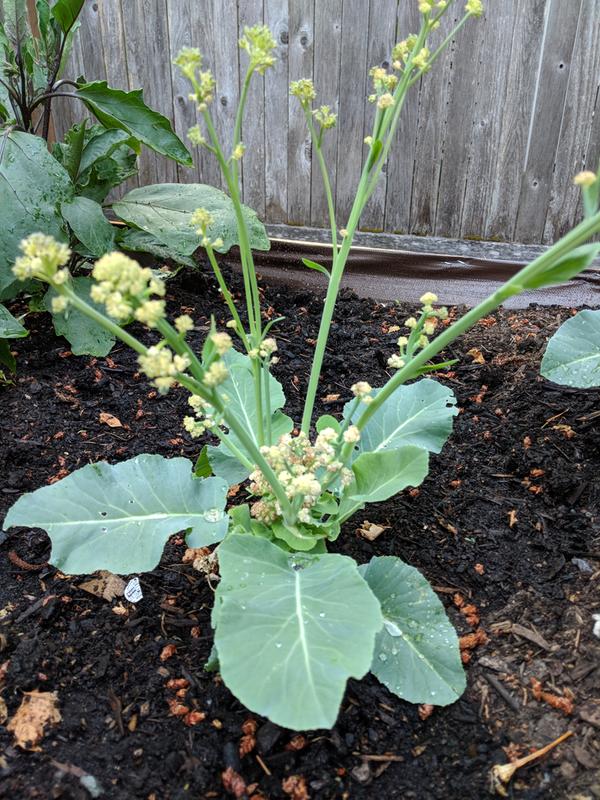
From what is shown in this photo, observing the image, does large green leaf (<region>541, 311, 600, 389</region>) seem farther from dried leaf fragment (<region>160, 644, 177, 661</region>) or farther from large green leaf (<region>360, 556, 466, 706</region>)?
dried leaf fragment (<region>160, 644, 177, 661</region>)

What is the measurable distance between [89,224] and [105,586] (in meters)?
1.56

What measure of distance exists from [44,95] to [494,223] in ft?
8.25

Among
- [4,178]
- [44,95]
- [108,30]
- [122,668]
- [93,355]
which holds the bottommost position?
[122,668]

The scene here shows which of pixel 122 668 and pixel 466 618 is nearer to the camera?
pixel 122 668

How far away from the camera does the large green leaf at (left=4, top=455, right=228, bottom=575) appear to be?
4.78 ft

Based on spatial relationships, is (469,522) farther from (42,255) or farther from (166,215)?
(166,215)

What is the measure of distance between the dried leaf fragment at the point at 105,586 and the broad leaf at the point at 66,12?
222 centimetres

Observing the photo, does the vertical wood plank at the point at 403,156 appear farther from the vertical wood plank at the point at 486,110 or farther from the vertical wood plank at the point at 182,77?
the vertical wood plank at the point at 182,77

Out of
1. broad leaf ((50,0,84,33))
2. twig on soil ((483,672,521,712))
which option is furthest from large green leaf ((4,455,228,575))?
broad leaf ((50,0,84,33))

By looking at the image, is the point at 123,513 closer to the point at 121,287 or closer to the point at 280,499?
the point at 280,499

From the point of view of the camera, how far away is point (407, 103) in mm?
3627

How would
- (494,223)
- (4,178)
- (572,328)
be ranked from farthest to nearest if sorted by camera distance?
(494,223)
(4,178)
(572,328)

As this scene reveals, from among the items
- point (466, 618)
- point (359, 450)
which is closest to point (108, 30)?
point (359, 450)

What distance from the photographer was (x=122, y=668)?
1519 millimetres
